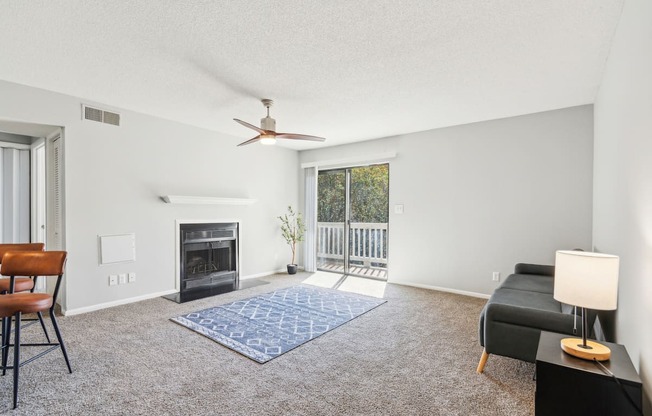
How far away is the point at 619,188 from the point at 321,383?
252 cm

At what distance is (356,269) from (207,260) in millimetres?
2865

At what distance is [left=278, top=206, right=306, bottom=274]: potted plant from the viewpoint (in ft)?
20.8

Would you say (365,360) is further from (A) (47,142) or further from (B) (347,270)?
(A) (47,142)

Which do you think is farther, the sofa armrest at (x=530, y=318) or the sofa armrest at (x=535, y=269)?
the sofa armrest at (x=535, y=269)

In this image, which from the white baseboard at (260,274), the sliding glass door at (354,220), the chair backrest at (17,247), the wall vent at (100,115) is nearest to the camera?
the chair backrest at (17,247)

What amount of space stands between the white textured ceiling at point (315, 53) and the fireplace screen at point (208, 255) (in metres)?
1.92

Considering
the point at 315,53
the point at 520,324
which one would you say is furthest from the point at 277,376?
the point at 315,53

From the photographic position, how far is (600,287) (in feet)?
5.06

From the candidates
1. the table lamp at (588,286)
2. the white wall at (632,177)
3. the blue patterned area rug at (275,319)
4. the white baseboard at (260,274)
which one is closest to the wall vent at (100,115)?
the blue patterned area rug at (275,319)

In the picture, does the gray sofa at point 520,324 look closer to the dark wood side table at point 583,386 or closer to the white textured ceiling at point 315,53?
the dark wood side table at point 583,386

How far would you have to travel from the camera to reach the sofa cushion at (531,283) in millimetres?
3064

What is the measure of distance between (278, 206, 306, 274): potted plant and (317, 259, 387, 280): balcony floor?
26.2 inches

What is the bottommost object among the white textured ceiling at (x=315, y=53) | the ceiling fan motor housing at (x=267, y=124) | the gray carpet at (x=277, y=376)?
the gray carpet at (x=277, y=376)

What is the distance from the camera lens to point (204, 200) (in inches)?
192
